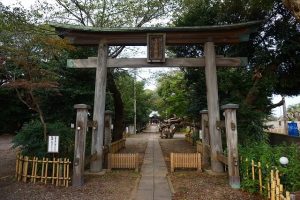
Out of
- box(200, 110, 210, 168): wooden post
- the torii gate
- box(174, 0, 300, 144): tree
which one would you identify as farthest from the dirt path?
box(174, 0, 300, 144): tree

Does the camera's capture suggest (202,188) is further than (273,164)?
Yes

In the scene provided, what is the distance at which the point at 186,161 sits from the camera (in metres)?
11.8

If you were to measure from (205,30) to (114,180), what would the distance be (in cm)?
662

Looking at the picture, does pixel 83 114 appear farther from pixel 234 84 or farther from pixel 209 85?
pixel 234 84

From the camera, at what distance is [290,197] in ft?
15.5

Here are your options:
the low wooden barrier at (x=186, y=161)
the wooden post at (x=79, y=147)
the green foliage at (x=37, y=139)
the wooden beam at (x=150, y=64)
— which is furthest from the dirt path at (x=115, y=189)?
the wooden beam at (x=150, y=64)

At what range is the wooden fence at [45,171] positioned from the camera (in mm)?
9391

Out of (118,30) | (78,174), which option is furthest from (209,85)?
(78,174)

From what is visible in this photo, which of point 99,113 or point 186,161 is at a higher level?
point 99,113

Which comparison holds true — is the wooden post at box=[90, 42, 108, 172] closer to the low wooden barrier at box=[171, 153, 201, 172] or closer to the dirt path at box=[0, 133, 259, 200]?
the dirt path at box=[0, 133, 259, 200]

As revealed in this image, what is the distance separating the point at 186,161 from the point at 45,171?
5.28 meters

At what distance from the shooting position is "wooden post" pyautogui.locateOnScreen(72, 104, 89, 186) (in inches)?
370

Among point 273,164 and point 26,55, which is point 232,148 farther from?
point 26,55

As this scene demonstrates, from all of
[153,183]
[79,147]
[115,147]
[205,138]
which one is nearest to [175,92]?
[115,147]
